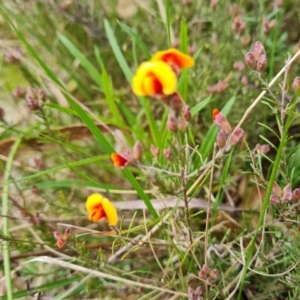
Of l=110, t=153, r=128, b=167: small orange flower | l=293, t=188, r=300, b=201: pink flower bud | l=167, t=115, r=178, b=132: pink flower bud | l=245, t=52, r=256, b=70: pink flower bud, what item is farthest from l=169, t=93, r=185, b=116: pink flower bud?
l=293, t=188, r=300, b=201: pink flower bud

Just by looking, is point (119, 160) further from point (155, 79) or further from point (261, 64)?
point (261, 64)

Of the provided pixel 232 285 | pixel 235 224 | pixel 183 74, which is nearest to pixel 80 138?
pixel 183 74

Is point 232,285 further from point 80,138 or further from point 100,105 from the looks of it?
point 100,105

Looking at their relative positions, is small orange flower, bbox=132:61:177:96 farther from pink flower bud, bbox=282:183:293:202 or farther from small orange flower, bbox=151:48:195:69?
pink flower bud, bbox=282:183:293:202

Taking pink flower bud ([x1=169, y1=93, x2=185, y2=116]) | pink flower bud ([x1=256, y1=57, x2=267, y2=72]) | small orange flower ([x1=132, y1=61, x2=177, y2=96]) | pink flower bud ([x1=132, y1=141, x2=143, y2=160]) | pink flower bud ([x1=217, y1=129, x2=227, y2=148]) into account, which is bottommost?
pink flower bud ([x1=217, y1=129, x2=227, y2=148])

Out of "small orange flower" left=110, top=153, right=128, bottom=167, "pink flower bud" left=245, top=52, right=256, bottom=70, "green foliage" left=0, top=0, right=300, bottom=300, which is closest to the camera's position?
"small orange flower" left=110, top=153, right=128, bottom=167
